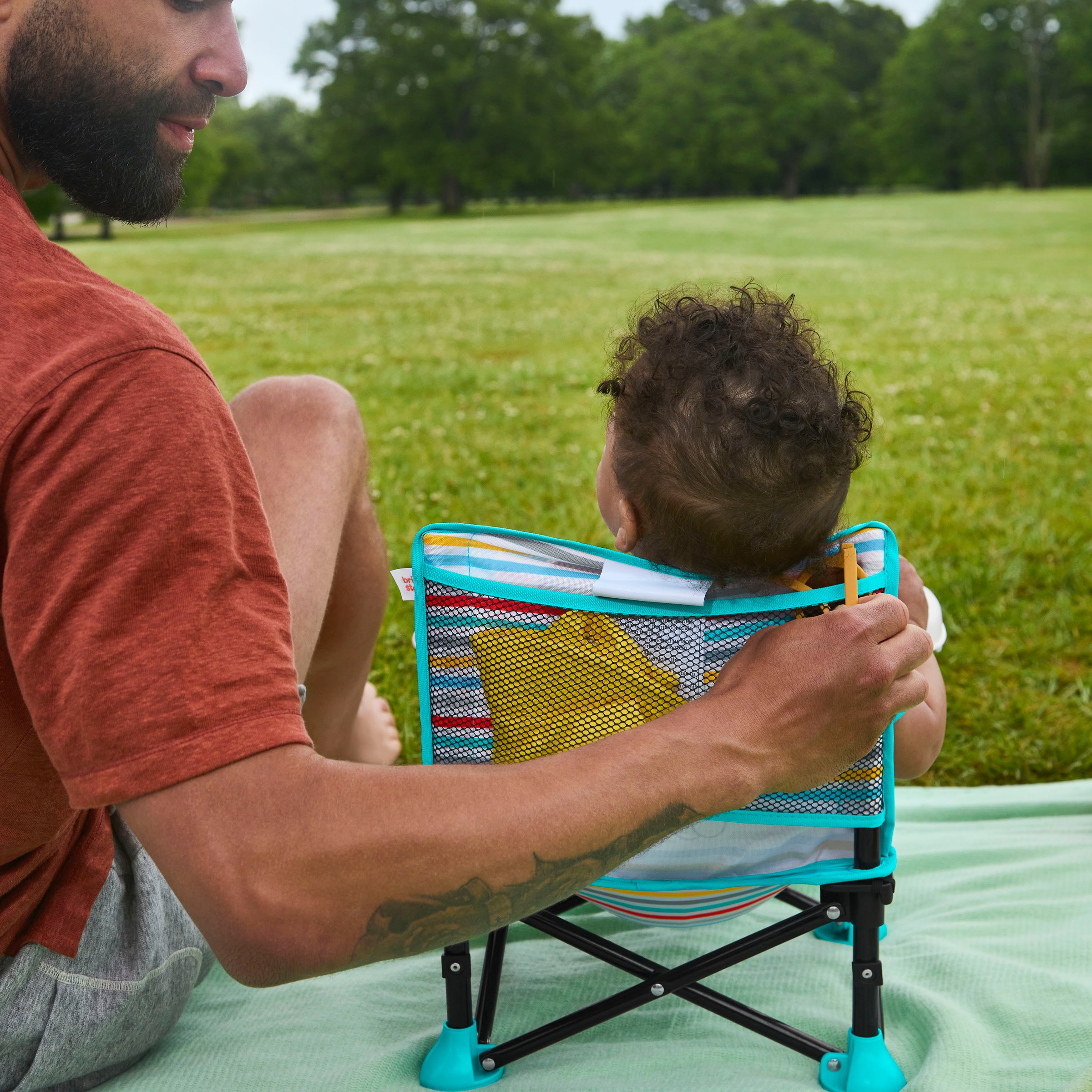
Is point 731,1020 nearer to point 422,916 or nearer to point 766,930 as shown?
point 766,930

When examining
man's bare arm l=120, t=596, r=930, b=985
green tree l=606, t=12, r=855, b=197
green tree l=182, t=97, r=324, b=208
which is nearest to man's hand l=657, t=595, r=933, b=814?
man's bare arm l=120, t=596, r=930, b=985

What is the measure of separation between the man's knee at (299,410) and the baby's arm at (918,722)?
1123 mm

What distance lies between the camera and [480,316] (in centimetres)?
1280

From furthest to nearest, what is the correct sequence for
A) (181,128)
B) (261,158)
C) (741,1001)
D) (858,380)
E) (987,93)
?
(261,158), (987,93), (858,380), (741,1001), (181,128)

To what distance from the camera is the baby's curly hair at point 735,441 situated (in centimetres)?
167

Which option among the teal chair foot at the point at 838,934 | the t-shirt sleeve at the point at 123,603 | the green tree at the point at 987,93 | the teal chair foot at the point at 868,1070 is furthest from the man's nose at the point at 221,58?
the green tree at the point at 987,93

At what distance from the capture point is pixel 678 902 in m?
1.91

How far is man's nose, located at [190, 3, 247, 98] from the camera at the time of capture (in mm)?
1471

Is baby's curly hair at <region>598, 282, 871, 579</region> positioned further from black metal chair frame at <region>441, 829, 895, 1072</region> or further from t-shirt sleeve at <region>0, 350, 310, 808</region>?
t-shirt sleeve at <region>0, 350, 310, 808</region>

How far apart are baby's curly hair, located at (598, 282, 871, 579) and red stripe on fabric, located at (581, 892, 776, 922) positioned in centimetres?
59

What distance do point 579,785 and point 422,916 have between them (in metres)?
0.22

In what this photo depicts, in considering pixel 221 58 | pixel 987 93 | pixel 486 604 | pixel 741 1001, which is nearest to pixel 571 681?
pixel 486 604

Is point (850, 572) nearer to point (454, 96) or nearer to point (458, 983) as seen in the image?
point (458, 983)

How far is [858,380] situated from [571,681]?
727 centimetres
